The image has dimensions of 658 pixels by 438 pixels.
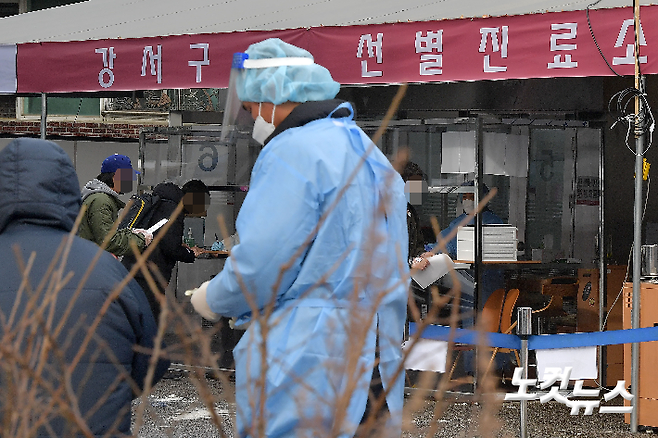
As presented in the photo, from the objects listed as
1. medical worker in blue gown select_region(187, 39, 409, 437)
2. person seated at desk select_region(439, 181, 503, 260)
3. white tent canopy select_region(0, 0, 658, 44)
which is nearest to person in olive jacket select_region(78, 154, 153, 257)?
white tent canopy select_region(0, 0, 658, 44)

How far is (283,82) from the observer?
265cm

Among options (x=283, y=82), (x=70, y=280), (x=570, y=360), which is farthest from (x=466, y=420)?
(x=70, y=280)

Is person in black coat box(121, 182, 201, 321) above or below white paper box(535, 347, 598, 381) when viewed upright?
above

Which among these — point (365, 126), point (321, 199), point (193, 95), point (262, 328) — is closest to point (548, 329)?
point (365, 126)

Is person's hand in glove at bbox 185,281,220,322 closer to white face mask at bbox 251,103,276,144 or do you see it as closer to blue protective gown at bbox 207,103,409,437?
blue protective gown at bbox 207,103,409,437

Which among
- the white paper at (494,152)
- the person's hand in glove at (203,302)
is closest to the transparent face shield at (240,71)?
the person's hand in glove at (203,302)

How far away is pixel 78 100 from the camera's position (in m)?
16.9

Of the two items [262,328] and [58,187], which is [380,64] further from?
[262,328]

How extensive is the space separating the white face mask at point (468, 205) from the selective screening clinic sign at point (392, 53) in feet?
5.81

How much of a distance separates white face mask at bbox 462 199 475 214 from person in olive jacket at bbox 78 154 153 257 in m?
2.40

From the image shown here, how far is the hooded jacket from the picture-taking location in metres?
6.14

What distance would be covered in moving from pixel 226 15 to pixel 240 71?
481 cm

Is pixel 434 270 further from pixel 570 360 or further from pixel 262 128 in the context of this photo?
pixel 262 128

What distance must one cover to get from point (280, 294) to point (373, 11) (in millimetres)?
4635
